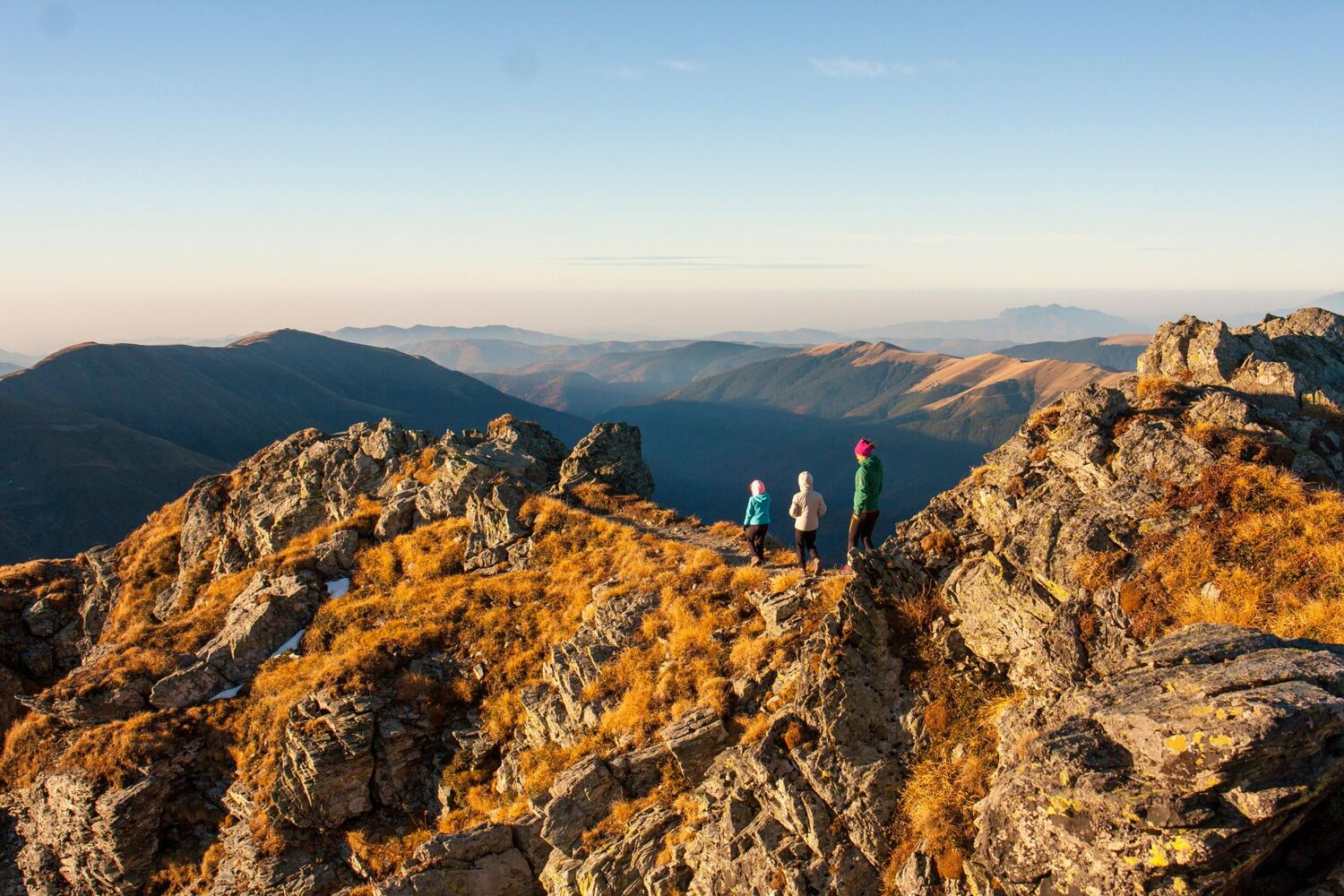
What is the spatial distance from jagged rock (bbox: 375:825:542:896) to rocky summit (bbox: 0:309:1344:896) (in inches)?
3.2

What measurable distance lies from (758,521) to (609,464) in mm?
16235

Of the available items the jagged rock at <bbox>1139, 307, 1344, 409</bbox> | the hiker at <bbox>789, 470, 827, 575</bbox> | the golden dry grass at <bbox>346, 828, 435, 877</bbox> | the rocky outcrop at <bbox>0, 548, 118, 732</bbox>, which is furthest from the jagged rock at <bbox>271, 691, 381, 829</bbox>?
the jagged rock at <bbox>1139, 307, 1344, 409</bbox>

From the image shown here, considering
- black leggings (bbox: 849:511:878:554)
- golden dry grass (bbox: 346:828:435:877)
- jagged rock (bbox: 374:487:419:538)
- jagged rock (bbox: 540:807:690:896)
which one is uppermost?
black leggings (bbox: 849:511:878:554)

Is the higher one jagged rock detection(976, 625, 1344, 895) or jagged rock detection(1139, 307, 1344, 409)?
jagged rock detection(1139, 307, 1344, 409)

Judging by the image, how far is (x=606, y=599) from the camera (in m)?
23.7

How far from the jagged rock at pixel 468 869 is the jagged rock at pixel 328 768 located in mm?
4965

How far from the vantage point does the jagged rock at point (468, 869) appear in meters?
16.7

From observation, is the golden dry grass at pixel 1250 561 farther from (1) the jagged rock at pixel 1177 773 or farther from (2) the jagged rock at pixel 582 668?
(2) the jagged rock at pixel 582 668

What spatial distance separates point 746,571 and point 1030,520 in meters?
9.44

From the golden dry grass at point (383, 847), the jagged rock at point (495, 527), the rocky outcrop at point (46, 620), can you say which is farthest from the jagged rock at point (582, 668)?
the rocky outcrop at point (46, 620)

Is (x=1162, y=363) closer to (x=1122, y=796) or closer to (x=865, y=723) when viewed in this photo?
(x=865, y=723)

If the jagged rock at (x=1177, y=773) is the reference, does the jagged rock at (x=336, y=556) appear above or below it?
below

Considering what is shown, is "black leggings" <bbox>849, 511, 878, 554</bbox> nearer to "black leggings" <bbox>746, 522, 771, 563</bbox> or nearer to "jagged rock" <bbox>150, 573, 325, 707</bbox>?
"black leggings" <bbox>746, 522, 771, 563</bbox>

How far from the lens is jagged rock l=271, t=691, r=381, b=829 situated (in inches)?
836
